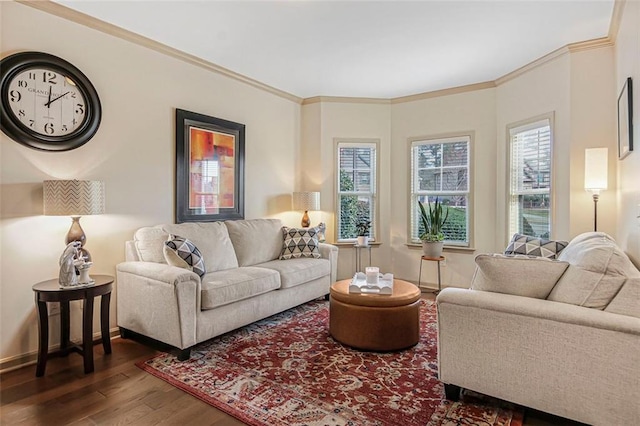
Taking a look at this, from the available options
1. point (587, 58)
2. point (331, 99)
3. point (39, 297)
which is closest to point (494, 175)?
point (587, 58)

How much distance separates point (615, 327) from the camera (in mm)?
1682

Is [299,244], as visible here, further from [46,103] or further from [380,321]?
[46,103]

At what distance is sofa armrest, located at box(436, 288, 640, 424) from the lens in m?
1.68

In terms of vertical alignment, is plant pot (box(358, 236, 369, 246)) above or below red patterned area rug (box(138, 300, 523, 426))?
above

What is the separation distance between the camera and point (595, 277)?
183 centimetres

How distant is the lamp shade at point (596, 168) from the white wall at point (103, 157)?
12.0ft

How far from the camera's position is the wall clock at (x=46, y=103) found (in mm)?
2592

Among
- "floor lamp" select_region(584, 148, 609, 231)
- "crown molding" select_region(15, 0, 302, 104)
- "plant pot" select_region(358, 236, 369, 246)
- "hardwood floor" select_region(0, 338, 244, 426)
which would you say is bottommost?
"hardwood floor" select_region(0, 338, 244, 426)

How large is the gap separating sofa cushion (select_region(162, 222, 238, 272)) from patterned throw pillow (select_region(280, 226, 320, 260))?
71cm

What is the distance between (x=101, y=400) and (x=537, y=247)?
3392 millimetres

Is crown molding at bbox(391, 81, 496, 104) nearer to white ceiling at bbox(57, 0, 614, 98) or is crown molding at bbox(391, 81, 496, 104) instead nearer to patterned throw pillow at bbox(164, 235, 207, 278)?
white ceiling at bbox(57, 0, 614, 98)

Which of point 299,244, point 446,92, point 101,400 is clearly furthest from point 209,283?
point 446,92

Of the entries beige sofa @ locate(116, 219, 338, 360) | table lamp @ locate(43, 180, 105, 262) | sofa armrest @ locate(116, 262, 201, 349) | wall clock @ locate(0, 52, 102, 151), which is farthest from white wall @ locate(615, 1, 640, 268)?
wall clock @ locate(0, 52, 102, 151)

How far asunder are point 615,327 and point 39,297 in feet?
11.0
